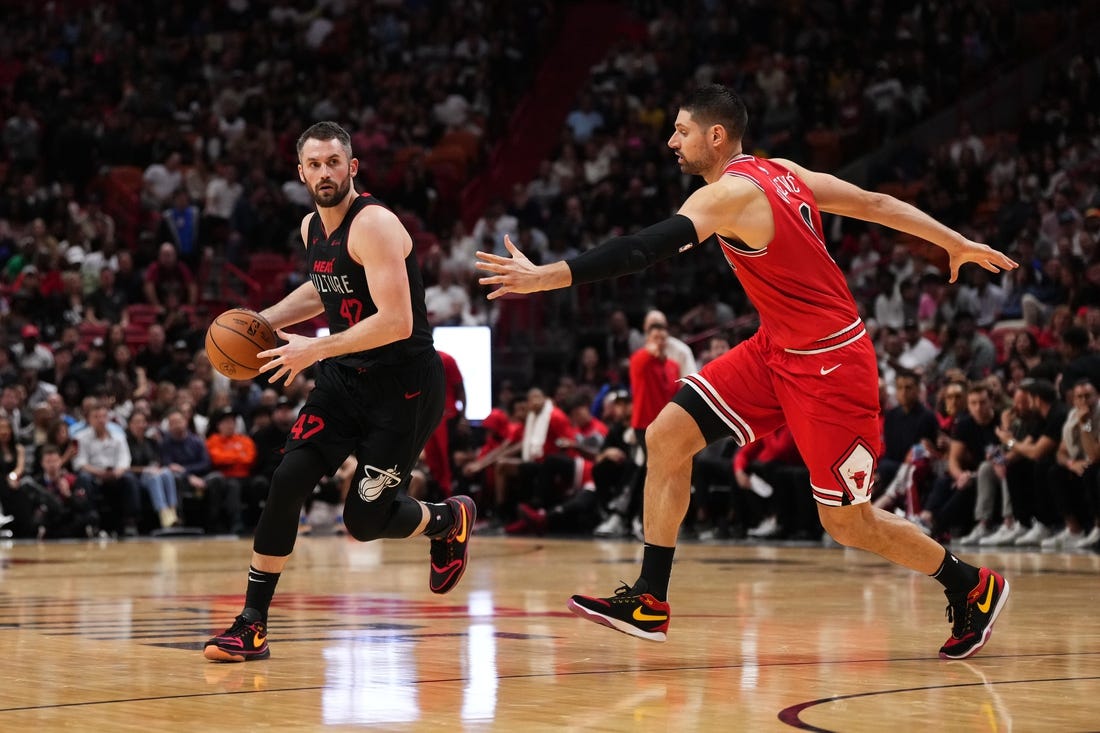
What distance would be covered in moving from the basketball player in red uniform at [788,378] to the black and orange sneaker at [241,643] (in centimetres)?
115

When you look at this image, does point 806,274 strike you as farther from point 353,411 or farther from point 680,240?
point 353,411

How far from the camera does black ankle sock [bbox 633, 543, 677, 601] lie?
19.5 feet

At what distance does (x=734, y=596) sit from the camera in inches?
337

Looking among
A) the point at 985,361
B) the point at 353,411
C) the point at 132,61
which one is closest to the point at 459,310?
the point at 985,361

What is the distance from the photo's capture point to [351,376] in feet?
20.1

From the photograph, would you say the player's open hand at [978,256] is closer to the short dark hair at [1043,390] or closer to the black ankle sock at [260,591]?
the black ankle sock at [260,591]

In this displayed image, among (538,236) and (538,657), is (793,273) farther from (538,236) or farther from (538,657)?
(538,236)

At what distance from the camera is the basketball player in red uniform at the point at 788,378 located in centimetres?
568

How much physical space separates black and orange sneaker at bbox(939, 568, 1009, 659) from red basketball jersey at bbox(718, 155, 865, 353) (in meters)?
1.06

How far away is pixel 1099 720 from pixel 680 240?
199 centimetres

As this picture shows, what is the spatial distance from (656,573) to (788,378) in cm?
90

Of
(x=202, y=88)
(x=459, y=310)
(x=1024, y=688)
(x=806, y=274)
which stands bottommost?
(x=1024, y=688)

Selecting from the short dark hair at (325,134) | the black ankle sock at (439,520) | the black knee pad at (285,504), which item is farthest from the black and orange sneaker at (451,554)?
the short dark hair at (325,134)

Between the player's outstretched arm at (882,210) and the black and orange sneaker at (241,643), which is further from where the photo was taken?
the player's outstretched arm at (882,210)
